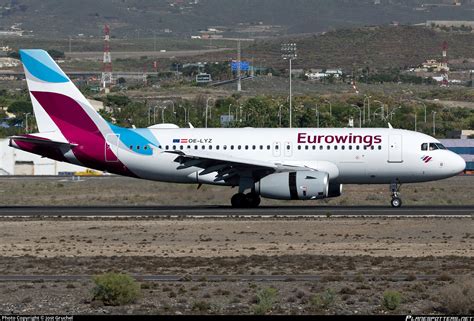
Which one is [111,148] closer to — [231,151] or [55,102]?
[55,102]

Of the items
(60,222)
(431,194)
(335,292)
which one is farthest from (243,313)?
(431,194)

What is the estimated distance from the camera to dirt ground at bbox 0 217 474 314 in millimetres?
32156

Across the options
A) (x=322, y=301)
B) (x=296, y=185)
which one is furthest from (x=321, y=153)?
(x=322, y=301)

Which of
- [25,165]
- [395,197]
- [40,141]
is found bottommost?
[25,165]

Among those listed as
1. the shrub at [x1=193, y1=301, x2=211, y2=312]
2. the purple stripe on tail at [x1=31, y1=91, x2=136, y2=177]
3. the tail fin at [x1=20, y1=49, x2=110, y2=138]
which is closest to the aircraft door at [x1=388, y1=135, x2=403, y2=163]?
the purple stripe on tail at [x1=31, y1=91, x2=136, y2=177]

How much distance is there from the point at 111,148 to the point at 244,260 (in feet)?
76.7

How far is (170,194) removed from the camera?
70.4 metres

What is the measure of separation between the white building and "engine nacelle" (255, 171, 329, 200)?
177 feet

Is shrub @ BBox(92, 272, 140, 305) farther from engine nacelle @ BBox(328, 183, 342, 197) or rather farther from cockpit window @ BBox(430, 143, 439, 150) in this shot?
cockpit window @ BBox(430, 143, 439, 150)

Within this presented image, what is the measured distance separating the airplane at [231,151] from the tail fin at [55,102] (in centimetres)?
5

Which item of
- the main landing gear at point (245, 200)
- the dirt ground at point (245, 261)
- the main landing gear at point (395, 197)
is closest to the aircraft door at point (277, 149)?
the main landing gear at point (245, 200)

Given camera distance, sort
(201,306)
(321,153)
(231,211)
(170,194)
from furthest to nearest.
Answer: (170,194)
(321,153)
(231,211)
(201,306)

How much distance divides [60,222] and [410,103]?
141738mm

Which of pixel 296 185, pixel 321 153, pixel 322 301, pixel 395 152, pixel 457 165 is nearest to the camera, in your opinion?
pixel 322 301
